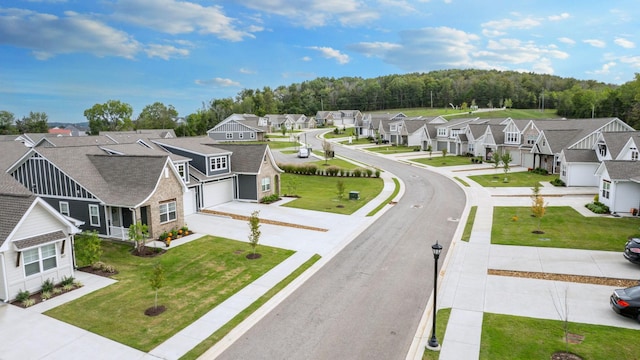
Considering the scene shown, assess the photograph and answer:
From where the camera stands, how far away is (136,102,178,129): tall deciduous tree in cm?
13309

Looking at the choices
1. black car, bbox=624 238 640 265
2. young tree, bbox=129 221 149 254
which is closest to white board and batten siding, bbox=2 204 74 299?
young tree, bbox=129 221 149 254

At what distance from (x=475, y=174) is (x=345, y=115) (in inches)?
4107

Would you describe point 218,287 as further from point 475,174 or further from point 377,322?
point 475,174

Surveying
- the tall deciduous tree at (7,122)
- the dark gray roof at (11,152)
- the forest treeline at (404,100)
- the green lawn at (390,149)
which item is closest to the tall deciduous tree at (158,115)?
the forest treeline at (404,100)

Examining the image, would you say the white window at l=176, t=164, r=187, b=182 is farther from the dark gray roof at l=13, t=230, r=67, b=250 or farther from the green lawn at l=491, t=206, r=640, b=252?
the green lawn at l=491, t=206, r=640, b=252

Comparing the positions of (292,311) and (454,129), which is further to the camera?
(454,129)

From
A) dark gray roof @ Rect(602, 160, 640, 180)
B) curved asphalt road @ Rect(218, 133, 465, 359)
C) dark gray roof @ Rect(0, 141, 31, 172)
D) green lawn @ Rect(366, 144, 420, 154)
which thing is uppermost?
dark gray roof @ Rect(0, 141, 31, 172)

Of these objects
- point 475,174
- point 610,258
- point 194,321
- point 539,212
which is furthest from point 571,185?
point 194,321

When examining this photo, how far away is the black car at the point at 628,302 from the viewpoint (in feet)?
49.3

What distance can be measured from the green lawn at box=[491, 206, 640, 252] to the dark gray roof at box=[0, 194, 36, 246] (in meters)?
25.6

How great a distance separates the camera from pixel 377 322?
15742 millimetres

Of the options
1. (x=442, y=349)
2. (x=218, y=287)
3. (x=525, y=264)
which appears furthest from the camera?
(x=525, y=264)

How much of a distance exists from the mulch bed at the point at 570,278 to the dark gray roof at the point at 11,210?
22.5 metres

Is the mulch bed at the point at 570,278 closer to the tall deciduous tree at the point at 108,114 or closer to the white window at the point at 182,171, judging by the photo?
A: the white window at the point at 182,171
